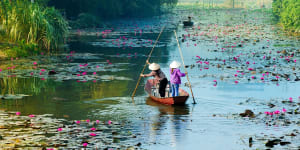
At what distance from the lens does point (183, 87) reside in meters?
21.1

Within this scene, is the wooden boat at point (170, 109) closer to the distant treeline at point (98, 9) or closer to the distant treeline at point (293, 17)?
the distant treeline at point (293, 17)

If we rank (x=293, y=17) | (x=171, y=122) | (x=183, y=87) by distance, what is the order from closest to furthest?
(x=171, y=122) → (x=183, y=87) → (x=293, y=17)

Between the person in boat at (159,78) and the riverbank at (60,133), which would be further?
the person in boat at (159,78)

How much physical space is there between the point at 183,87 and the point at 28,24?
1377 cm

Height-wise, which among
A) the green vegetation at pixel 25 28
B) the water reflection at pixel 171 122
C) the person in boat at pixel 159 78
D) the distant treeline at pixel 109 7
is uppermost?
the distant treeline at pixel 109 7

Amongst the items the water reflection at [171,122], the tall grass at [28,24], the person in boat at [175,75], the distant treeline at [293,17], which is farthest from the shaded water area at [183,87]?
the distant treeline at [293,17]

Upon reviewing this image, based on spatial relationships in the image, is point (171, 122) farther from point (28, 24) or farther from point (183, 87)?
point (28, 24)

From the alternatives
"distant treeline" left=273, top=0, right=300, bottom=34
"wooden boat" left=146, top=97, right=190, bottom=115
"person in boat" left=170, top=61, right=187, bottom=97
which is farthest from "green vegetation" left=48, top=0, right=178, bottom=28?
"wooden boat" left=146, top=97, right=190, bottom=115

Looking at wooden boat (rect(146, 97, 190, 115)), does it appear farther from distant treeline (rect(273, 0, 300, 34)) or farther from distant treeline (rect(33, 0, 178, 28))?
distant treeline (rect(33, 0, 178, 28))

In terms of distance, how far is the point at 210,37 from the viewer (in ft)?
155

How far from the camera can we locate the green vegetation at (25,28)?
30078 millimetres

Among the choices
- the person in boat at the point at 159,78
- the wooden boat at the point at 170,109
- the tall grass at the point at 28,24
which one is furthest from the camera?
the tall grass at the point at 28,24

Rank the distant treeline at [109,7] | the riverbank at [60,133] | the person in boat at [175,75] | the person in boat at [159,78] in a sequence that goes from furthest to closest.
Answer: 1. the distant treeline at [109,7]
2. the person in boat at [159,78]
3. the person in boat at [175,75]
4. the riverbank at [60,133]

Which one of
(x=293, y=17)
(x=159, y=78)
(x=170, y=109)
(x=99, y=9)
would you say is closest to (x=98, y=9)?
(x=99, y=9)
